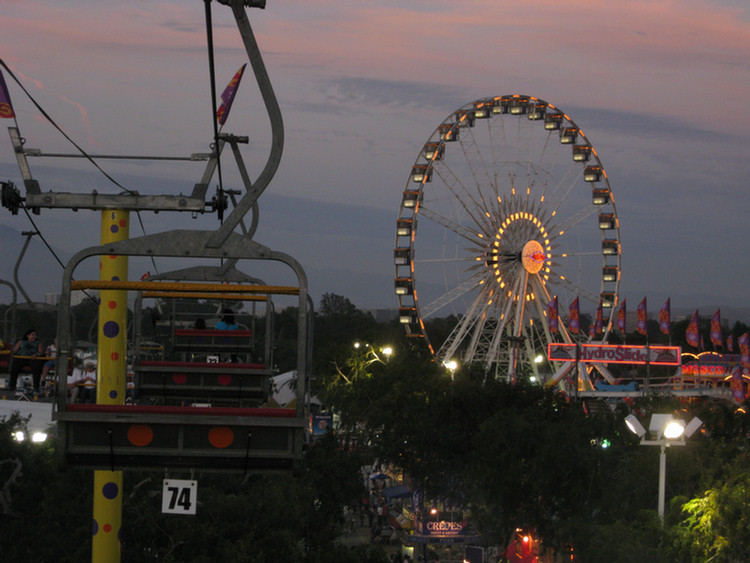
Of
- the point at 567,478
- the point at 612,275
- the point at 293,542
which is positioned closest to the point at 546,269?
the point at 612,275

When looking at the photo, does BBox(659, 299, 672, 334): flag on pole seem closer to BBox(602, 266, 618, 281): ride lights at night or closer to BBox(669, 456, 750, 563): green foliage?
BBox(602, 266, 618, 281): ride lights at night

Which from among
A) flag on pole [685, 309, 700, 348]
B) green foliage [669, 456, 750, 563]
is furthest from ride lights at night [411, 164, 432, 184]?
green foliage [669, 456, 750, 563]

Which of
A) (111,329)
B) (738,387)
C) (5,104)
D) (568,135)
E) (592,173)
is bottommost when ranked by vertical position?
(738,387)

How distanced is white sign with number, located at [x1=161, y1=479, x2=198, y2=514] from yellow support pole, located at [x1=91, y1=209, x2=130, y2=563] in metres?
0.73

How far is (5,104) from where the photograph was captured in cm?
1173

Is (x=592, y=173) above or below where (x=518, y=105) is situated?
below

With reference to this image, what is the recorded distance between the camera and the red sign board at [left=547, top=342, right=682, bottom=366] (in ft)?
155

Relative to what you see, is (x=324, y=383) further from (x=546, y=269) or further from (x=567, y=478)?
(x=567, y=478)

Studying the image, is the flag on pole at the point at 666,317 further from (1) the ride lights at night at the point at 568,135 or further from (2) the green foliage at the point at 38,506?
(2) the green foliage at the point at 38,506

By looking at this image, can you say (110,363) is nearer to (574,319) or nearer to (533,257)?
(533,257)

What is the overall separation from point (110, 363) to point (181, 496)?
73.1 inches

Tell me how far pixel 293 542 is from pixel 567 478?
593 inches

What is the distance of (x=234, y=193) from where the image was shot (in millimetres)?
14758

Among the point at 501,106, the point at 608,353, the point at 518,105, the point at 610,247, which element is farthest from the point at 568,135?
the point at 608,353
